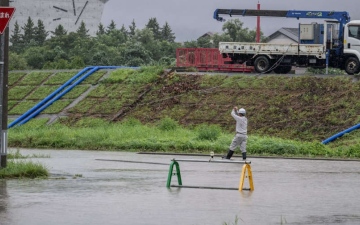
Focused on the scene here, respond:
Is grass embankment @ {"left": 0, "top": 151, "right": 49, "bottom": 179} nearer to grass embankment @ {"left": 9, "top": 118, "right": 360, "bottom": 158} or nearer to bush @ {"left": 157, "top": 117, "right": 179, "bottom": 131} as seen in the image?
grass embankment @ {"left": 9, "top": 118, "right": 360, "bottom": 158}

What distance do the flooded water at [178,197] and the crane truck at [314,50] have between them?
1822 centimetres

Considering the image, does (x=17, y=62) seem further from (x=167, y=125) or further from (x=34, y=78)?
(x=167, y=125)

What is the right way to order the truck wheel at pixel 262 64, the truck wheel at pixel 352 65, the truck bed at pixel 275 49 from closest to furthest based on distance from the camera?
the truck wheel at pixel 352 65 → the truck bed at pixel 275 49 → the truck wheel at pixel 262 64

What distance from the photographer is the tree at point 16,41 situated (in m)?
83.6

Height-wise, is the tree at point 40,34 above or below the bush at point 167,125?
above

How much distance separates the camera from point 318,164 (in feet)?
87.6

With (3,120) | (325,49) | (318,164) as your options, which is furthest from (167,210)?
(325,49)

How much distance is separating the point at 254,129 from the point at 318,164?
1024 cm

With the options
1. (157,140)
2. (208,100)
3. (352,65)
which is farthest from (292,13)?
(157,140)

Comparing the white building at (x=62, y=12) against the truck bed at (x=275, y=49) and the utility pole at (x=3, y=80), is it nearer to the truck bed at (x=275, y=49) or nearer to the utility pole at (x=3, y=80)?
the truck bed at (x=275, y=49)

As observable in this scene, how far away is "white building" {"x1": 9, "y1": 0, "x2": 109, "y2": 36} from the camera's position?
9674 cm

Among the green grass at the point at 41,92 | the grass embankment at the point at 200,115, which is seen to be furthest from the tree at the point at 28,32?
the grass embankment at the point at 200,115

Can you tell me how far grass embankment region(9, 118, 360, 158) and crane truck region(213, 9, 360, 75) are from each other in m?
7.62

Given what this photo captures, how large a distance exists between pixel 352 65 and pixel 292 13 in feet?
19.9
